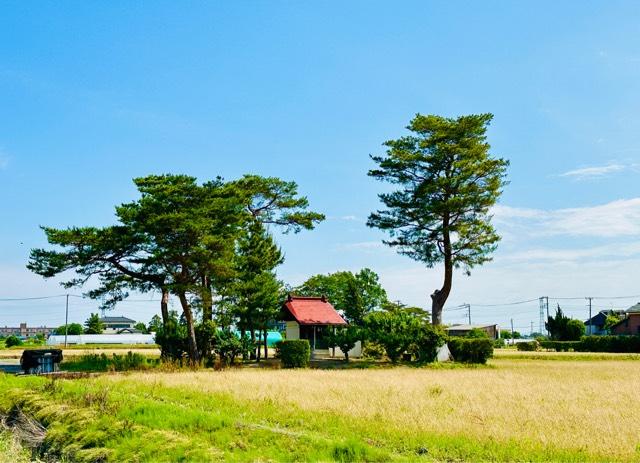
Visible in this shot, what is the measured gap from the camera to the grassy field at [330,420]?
421 inches

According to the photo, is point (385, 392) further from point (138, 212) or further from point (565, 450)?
point (138, 212)

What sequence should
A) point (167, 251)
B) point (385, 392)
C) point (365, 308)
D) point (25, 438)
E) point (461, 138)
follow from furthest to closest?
1. point (365, 308)
2. point (461, 138)
3. point (167, 251)
4. point (385, 392)
5. point (25, 438)

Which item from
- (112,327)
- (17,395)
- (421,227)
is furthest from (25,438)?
(112,327)

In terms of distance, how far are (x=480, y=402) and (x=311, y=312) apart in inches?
1064

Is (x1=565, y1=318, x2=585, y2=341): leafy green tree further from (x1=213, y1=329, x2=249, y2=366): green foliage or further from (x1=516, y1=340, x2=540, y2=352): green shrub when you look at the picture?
(x1=213, y1=329, x2=249, y2=366): green foliage

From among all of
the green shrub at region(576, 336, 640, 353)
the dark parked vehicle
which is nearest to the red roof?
the dark parked vehicle

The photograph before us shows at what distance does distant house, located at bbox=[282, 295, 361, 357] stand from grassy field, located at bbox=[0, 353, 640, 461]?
19.7 meters

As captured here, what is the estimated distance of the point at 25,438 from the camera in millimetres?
16219

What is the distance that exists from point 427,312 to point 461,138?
46261 millimetres

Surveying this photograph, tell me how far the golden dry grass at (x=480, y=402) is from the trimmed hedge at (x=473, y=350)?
1125 cm

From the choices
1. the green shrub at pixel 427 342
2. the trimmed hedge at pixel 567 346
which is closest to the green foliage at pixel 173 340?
the green shrub at pixel 427 342

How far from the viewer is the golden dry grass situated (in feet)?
38.9

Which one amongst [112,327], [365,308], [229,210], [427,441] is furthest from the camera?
[112,327]

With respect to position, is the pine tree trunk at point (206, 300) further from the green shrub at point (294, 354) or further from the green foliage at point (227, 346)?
the green shrub at point (294, 354)
